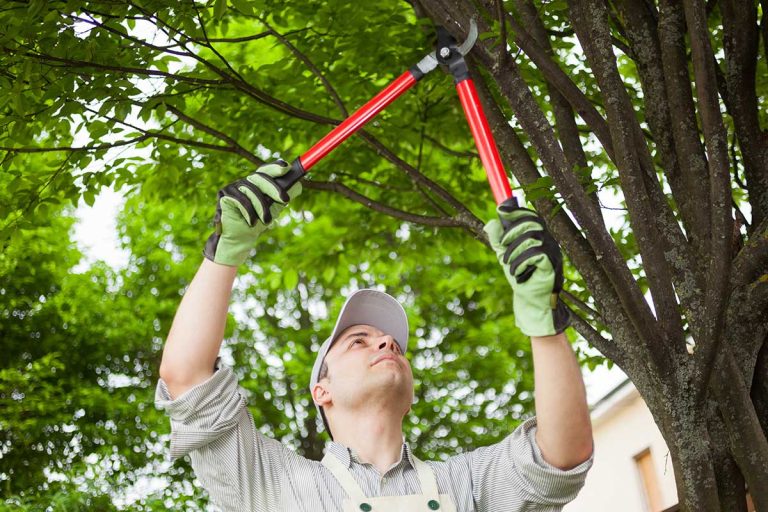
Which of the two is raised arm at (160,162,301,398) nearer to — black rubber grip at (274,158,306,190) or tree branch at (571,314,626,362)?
black rubber grip at (274,158,306,190)

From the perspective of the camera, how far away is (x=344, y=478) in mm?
2643

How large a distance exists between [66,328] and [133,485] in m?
2.50

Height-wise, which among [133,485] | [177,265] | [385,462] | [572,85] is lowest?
Answer: [385,462]

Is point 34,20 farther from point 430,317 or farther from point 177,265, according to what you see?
point 430,317

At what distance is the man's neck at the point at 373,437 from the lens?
9.00 feet

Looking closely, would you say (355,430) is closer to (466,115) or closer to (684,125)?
(466,115)

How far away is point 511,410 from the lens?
1506 centimetres

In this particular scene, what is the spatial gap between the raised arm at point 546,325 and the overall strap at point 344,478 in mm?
490

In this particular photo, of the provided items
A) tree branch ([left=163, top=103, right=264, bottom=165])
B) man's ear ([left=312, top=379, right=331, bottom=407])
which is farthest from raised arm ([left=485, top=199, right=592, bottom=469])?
tree branch ([left=163, top=103, right=264, bottom=165])

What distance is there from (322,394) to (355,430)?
0.72ft

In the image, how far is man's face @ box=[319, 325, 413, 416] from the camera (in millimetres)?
2807

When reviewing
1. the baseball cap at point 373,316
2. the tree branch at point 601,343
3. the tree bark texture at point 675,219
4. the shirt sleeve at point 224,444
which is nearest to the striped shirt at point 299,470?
the shirt sleeve at point 224,444

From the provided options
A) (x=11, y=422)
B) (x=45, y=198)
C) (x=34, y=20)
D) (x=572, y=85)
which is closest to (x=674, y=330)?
(x=572, y=85)

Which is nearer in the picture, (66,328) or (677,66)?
(677,66)
